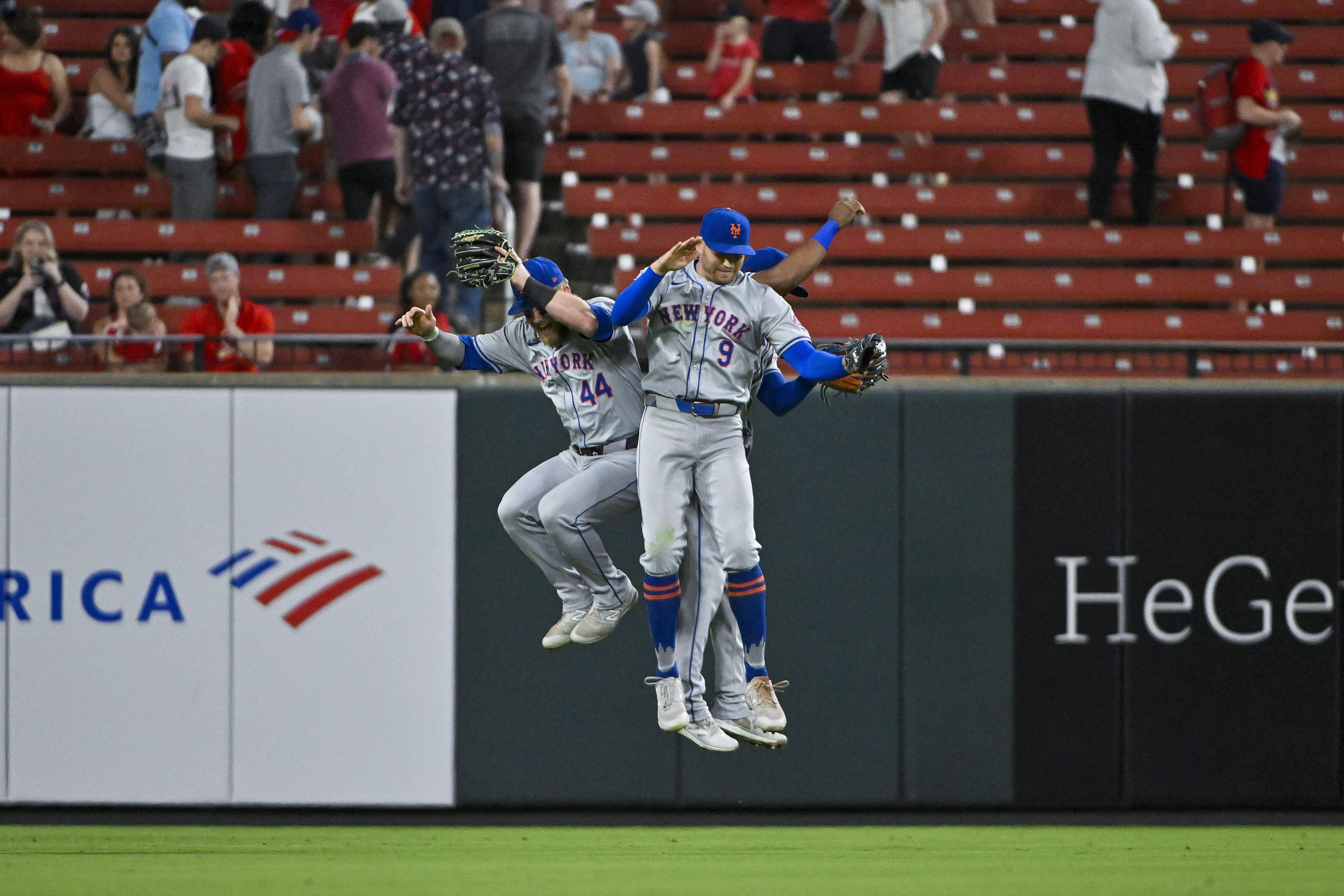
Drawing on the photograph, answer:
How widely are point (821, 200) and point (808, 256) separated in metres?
5.84

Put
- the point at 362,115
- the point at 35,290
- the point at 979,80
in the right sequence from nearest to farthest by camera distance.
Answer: the point at 35,290, the point at 362,115, the point at 979,80

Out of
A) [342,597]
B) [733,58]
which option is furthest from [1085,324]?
[342,597]

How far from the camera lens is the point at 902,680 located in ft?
29.3

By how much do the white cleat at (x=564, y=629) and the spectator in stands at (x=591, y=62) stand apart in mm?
6596

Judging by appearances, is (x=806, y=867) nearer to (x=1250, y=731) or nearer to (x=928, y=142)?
(x=1250, y=731)

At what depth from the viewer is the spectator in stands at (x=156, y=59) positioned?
11.2m

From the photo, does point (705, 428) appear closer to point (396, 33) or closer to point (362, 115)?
point (362, 115)

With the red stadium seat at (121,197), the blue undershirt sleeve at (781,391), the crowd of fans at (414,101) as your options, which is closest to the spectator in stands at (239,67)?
the crowd of fans at (414,101)

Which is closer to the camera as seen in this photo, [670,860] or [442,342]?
[442,342]

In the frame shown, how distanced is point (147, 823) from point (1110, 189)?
7066mm

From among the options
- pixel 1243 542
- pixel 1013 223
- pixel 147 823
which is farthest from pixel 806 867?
pixel 1013 223

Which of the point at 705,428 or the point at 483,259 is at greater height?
the point at 483,259

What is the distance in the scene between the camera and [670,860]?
812cm

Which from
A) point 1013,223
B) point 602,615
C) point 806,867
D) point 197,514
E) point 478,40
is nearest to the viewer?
point 602,615
